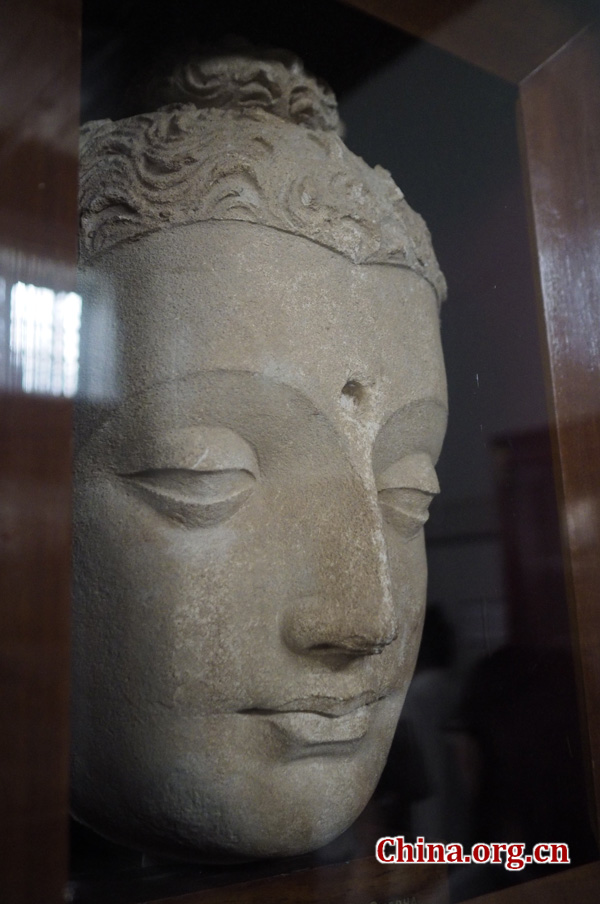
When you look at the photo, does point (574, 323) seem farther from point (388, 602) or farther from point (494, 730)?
point (494, 730)

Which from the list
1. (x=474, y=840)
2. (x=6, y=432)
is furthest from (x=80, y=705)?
(x=474, y=840)

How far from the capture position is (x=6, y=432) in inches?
38.8

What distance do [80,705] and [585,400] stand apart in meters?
1.07

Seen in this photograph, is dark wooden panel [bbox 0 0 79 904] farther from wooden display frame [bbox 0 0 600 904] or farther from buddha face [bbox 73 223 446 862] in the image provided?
buddha face [bbox 73 223 446 862]

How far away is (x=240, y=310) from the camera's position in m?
1.39

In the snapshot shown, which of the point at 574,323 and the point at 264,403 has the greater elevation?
the point at 574,323

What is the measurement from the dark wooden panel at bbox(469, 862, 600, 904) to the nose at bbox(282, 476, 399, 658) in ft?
1.56

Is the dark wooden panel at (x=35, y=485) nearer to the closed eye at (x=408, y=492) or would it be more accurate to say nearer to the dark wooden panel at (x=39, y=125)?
the dark wooden panel at (x=39, y=125)

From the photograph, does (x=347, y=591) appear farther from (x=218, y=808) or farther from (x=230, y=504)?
(x=218, y=808)

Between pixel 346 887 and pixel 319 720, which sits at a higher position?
pixel 319 720

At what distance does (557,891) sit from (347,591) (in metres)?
0.64

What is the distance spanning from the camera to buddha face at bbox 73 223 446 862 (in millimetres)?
1302

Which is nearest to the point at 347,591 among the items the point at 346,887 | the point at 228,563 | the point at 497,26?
the point at 228,563

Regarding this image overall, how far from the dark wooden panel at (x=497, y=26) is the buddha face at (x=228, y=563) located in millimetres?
466
